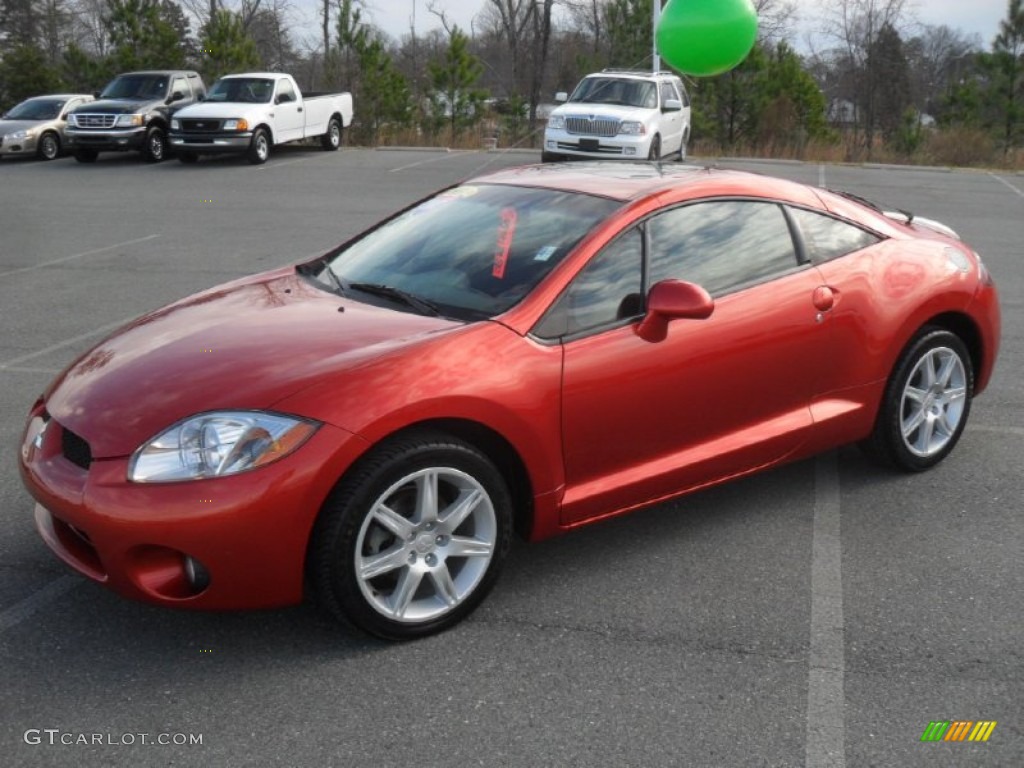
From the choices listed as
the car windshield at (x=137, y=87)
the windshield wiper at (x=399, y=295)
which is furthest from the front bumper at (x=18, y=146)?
the windshield wiper at (x=399, y=295)

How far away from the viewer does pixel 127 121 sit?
2273 centimetres

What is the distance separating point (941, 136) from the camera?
28.3 m

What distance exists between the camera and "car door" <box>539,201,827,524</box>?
13.1ft

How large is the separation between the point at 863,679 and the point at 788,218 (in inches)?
83.5

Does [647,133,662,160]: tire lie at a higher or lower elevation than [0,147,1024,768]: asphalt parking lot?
higher

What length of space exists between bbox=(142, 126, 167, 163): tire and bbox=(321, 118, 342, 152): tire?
3.85 m

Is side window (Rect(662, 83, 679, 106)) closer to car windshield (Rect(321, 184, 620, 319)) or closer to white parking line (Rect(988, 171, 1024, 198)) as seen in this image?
white parking line (Rect(988, 171, 1024, 198))

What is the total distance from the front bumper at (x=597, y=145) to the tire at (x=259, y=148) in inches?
237

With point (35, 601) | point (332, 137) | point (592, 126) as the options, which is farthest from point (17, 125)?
point (35, 601)

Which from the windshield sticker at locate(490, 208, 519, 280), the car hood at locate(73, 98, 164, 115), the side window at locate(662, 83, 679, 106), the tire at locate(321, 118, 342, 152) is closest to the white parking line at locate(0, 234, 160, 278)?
the windshield sticker at locate(490, 208, 519, 280)

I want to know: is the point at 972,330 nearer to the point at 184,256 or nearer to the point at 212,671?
the point at 212,671

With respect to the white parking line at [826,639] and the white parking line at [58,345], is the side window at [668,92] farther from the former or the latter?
the white parking line at [826,639]

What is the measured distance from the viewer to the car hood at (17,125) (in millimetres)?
23781

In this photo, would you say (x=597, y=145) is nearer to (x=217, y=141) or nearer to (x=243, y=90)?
(x=217, y=141)
